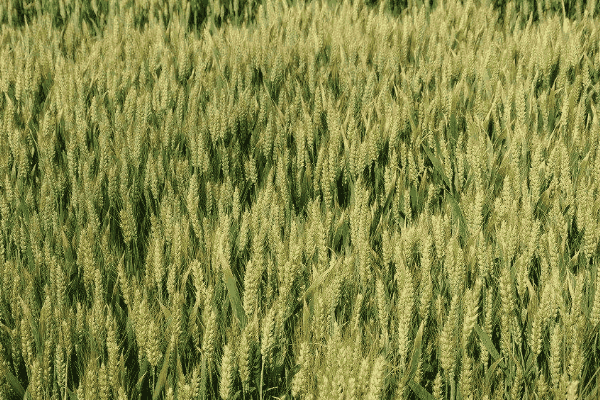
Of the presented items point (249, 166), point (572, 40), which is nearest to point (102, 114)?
point (249, 166)

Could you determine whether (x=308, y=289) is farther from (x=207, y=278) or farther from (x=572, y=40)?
(x=572, y=40)

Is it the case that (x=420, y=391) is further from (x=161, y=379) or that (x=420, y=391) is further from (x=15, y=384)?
(x=15, y=384)

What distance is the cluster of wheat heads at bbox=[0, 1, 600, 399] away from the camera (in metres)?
1.08

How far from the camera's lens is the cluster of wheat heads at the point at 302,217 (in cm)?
108

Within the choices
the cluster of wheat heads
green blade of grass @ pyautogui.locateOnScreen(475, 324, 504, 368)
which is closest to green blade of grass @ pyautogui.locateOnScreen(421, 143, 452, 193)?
the cluster of wheat heads

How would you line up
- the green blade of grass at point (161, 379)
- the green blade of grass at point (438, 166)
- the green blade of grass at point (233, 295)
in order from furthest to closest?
the green blade of grass at point (438, 166)
the green blade of grass at point (233, 295)
the green blade of grass at point (161, 379)

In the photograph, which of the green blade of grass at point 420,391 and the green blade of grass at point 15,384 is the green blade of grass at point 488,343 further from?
the green blade of grass at point 15,384

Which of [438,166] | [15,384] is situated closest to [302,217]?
[438,166]

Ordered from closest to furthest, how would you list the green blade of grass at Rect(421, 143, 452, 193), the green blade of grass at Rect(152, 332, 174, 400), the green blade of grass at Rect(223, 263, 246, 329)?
the green blade of grass at Rect(152, 332, 174, 400), the green blade of grass at Rect(223, 263, 246, 329), the green blade of grass at Rect(421, 143, 452, 193)

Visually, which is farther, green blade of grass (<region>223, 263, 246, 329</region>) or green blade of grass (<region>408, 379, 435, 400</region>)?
green blade of grass (<region>223, 263, 246, 329</region>)

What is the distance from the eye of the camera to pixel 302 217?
1.61 metres

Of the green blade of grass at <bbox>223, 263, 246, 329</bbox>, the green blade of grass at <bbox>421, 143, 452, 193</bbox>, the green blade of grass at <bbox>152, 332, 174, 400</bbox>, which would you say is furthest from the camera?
the green blade of grass at <bbox>421, 143, 452, 193</bbox>

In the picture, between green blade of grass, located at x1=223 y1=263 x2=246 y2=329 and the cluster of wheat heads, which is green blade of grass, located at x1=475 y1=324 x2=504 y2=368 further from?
green blade of grass, located at x1=223 y1=263 x2=246 y2=329

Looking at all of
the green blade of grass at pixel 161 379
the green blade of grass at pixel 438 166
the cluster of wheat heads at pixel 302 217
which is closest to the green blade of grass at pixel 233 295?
the cluster of wheat heads at pixel 302 217
